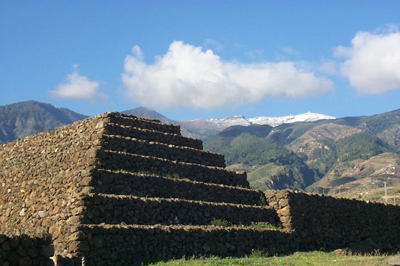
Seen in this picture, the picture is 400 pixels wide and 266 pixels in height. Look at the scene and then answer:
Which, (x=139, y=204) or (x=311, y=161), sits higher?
(x=311, y=161)

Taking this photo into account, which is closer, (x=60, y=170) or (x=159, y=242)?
(x=159, y=242)

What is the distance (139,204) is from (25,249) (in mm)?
6511

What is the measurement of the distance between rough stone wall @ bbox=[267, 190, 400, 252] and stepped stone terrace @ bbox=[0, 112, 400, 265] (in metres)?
0.06

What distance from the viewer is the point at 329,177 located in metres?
135

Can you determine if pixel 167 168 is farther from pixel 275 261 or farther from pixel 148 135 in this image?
pixel 275 261

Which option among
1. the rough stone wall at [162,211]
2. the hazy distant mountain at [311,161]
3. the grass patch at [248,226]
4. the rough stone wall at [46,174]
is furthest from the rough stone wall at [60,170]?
the hazy distant mountain at [311,161]

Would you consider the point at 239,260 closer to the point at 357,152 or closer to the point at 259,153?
the point at 259,153

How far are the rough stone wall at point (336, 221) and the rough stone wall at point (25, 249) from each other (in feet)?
42.7

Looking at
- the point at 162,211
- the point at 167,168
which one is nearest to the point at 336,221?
the point at 167,168

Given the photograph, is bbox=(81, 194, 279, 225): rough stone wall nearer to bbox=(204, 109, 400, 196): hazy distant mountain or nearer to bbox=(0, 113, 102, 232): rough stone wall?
bbox=(0, 113, 102, 232): rough stone wall

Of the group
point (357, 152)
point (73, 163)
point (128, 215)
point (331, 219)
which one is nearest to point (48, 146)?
point (73, 163)

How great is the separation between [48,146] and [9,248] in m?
11.4

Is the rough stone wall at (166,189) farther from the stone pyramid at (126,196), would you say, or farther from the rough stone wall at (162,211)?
the rough stone wall at (162,211)

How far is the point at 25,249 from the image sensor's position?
1302 cm
